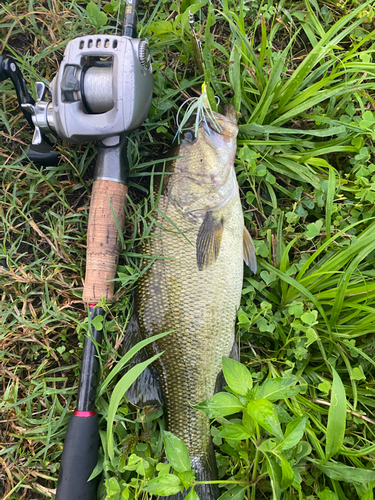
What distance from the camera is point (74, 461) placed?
1.83m

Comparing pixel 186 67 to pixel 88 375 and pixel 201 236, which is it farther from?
pixel 88 375

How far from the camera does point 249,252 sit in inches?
84.6

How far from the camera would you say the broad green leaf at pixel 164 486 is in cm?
141

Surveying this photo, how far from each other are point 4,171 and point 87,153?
632 millimetres

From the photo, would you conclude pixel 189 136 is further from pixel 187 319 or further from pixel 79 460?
pixel 79 460

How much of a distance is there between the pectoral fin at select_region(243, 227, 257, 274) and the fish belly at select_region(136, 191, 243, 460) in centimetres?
16

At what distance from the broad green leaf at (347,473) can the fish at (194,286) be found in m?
0.67

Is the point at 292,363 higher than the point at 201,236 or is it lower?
lower

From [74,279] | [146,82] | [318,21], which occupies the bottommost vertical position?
[74,279]

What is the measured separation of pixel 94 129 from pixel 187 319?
47.5 inches

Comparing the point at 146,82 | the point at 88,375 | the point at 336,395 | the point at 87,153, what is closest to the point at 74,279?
the point at 88,375

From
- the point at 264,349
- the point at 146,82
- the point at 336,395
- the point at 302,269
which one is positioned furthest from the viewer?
the point at 264,349

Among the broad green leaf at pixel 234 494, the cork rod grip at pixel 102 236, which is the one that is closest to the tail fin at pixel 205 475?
the broad green leaf at pixel 234 494

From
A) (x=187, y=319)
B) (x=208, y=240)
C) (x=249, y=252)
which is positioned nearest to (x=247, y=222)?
(x=249, y=252)
